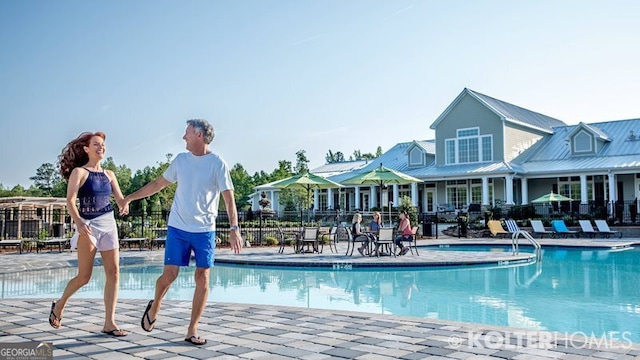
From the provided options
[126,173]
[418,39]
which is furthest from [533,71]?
[126,173]

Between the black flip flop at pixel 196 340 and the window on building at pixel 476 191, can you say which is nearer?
the black flip flop at pixel 196 340

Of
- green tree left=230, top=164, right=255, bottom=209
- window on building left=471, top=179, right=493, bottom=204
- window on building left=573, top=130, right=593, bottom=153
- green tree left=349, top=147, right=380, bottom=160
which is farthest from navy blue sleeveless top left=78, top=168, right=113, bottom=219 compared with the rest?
green tree left=349, top=147, right=380, bottom=160

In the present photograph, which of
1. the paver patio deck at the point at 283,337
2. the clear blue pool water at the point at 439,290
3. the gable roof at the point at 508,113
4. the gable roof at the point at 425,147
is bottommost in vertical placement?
the clear blue pool water at the point at 439,290

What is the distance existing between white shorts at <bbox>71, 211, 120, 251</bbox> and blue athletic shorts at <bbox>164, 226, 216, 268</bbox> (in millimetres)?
631

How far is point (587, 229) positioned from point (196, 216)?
23.1 m

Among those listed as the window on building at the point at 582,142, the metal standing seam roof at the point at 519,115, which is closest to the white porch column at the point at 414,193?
the metal standing seam roof at the point at 519,115

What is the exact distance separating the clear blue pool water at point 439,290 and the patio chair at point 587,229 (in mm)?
10492

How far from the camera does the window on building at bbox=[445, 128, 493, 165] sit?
33188 mm

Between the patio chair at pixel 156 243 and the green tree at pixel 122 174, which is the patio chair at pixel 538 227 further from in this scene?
the green tree at pixel 122 174

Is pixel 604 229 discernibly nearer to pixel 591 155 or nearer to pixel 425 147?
pixel 591 155

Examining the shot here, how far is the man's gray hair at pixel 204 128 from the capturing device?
4664 millimetres

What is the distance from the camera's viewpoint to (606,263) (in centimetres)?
1447

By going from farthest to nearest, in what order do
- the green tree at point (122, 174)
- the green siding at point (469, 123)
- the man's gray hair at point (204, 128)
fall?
the green tree at point (122, 174) → the green siding at point (469, 123) → the man's gray hair at point (204, 128)

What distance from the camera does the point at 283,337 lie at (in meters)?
4.81
